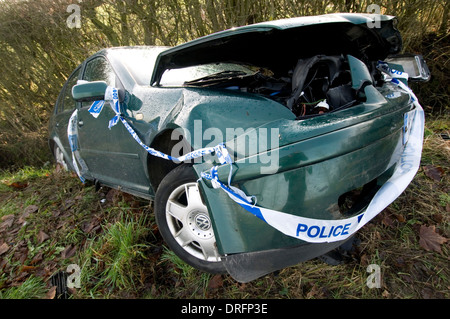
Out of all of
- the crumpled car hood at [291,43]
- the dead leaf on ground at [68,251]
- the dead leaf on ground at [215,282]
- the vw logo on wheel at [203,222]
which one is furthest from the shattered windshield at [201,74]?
the dead leaf on ground at [68,251]

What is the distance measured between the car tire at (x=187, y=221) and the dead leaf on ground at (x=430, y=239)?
1.29 metres

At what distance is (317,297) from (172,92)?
1484 mm

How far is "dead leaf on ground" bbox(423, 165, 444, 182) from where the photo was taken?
2306 millimetres

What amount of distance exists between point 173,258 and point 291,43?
5.34 ft

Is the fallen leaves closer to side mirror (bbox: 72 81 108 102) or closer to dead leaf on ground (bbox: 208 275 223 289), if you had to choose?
side mirror (bbox: 72 81 108 102)

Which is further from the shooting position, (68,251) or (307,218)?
(68,251)

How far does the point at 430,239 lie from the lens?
1.82 m

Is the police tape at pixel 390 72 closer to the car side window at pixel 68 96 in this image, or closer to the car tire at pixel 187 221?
the car tire at pixel 187 221

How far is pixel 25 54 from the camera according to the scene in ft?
18.8

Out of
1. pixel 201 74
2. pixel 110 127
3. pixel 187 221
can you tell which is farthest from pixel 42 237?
pixel 201 74

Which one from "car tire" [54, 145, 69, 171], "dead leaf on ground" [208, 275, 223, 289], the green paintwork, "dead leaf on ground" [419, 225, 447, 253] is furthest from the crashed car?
"car tire" [54, 145, 69, 171]

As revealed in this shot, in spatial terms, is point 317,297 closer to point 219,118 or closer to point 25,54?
point 219,118

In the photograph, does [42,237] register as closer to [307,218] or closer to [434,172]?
[307,218]

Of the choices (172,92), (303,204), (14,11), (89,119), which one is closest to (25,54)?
(14,11)
